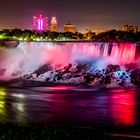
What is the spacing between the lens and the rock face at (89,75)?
35812mm

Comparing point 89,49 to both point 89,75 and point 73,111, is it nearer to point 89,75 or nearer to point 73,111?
point 89,75

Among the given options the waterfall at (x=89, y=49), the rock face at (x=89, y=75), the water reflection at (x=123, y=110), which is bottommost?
the rock face at (x=89, y=75)

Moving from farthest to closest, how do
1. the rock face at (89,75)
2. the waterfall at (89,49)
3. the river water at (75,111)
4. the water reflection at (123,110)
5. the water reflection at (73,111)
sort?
the waterfall at (89,49)
the rock face at (89,75)
the water reflection at (123,110)
the water reflection at (73,111)
the river water at (75,111)

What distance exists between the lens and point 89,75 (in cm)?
3978

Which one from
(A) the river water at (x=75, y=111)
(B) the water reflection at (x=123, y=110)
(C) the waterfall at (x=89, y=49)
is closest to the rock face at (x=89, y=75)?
(C) the waterfall at (x=89, y=49)

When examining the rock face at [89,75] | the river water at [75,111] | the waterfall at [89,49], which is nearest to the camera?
the river water at [75,111]

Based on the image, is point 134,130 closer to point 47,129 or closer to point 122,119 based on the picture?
point 122,119

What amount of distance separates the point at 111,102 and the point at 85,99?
1.78 m

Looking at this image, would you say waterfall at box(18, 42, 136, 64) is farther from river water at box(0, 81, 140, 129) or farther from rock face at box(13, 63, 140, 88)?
river water at box(0, 81, 140, 129)

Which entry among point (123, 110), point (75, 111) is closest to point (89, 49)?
point (123, 110)

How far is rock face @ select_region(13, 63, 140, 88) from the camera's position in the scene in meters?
35.8

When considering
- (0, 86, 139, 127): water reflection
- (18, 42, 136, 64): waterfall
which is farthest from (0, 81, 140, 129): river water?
(18, 42, 136, 64): waterfall

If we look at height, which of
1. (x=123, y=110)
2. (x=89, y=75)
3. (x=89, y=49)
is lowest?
(x=89, y=75)

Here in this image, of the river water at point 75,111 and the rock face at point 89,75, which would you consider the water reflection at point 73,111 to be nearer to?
the river water at point 75,111
